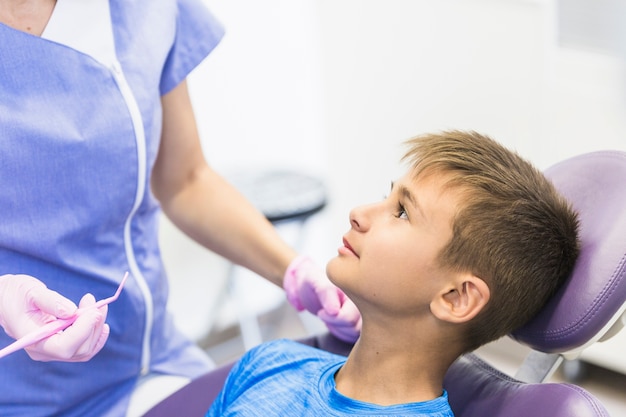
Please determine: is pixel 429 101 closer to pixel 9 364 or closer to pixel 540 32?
pixel 540 32

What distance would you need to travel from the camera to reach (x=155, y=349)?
146 centimetres

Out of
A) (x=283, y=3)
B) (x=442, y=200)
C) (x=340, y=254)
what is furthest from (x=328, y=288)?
(x=283, y=3)

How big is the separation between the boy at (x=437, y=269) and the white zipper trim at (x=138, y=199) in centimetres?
21

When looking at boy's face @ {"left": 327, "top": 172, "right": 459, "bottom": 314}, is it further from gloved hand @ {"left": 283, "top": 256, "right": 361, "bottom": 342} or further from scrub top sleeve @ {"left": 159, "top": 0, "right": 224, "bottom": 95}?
scrub top sleeve @ {"left": 159, "top": 0, "right": 224, "bottom": 95}

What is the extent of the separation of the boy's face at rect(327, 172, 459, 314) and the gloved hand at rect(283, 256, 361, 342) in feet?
0.51

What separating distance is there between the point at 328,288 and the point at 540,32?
132 centimetres

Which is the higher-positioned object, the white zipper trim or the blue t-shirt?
the white zipper trim

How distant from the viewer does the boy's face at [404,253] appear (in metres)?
1.20

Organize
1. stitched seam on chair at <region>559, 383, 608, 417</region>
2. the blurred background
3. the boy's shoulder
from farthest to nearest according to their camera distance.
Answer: the blurred background, the boy's shoulder, stitched seam on chair at <region>559, 383, 608, 417</region>

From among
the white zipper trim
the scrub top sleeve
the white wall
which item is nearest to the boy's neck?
the white zipper trim

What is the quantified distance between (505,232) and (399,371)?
0.25 m

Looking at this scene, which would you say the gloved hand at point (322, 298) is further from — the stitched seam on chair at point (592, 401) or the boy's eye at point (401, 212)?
the stitched seam on chair at point (592, 401)

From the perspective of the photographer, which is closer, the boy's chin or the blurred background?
the boy's chin

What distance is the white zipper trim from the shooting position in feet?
4.20
